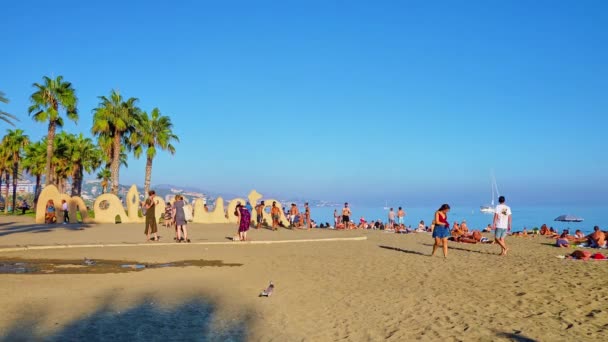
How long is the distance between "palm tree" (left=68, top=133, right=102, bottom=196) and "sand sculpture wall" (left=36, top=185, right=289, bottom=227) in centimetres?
2391

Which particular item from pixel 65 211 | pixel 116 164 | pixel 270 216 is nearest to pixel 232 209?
pixel 270 216

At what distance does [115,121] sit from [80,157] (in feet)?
63.0

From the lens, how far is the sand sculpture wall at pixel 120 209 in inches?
1129

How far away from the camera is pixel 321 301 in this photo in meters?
9.51

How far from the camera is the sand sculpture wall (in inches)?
1129

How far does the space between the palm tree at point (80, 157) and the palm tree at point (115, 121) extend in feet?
49.7

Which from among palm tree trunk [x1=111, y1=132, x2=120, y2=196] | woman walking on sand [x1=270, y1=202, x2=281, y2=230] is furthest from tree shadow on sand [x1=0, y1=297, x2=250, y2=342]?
palm tree trunk [x1=111, y1=132, x2=120, y2=196]

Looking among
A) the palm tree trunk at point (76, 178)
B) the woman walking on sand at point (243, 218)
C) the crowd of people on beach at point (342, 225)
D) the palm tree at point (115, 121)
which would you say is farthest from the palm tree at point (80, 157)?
the woman walking on sand at point (243, 218)

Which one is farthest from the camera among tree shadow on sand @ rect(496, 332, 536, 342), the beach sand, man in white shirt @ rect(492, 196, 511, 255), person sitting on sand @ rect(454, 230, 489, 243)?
person sitting on sand @ rect(454, 230, 489, 243)

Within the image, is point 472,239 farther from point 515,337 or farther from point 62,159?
point 62,159

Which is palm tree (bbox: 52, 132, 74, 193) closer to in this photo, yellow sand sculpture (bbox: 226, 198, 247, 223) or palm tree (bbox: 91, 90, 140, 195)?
palm tree (bbox: 91, 90, 140, 195)

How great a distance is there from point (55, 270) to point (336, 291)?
742 centimetres

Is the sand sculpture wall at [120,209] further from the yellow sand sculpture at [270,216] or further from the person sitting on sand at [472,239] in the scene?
the person sitting on sand at [472,239]

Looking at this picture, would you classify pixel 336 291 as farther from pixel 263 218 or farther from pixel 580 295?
pixel 263 218
